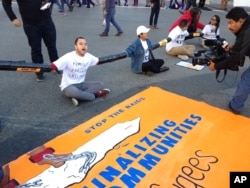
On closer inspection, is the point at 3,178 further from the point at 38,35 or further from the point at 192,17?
the point at 192,17

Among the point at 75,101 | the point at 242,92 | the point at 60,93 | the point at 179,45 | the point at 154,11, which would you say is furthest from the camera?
the point at 154,11

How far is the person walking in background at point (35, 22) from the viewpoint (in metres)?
3.51

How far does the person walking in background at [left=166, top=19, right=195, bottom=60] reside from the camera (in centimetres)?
489

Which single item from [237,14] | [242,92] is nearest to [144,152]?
[242,92]

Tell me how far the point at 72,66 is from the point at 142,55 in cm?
128

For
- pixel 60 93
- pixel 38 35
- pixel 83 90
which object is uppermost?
pixel 38 35

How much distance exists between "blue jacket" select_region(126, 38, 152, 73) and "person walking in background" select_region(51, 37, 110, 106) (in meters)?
0.79

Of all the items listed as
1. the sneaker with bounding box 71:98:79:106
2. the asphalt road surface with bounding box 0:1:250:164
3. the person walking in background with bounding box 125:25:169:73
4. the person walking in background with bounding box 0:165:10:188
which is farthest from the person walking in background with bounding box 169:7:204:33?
the person walking in background with bounding box 0:165:10:188

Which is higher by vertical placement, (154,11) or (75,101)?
(154,11)

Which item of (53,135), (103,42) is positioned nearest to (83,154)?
(53,135)

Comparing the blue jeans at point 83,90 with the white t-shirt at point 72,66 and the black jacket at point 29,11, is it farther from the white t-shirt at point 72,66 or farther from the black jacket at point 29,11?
the black jacket at point 29,11

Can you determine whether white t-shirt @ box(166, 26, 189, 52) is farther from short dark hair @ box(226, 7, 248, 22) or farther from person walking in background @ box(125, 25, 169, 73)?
short dark hair @ box(226, 7, 248, 22)

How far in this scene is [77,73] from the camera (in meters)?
3.25

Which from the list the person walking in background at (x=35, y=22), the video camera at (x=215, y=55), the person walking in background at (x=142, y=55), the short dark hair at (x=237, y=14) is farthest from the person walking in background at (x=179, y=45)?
the short dark hair at (x=237, y=14)
